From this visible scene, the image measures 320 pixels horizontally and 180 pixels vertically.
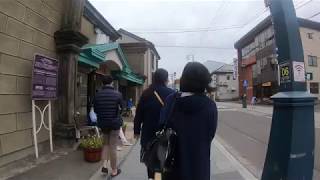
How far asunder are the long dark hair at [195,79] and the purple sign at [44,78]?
449 cm

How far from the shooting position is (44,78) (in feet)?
25.5

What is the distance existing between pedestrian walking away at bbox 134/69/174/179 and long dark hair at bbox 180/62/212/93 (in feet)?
4.73

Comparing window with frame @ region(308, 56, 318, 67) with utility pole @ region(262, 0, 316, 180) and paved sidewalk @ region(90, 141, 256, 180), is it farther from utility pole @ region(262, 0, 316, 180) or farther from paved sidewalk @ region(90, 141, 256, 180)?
utility pole @ region(262, 0, 316, 180)

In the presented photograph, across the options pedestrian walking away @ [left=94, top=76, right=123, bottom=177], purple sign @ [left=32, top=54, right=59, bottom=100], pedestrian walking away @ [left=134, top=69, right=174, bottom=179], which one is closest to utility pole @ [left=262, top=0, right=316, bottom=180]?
pedestrian walking away @ [left=134, top=69, right=174, bottom=179]

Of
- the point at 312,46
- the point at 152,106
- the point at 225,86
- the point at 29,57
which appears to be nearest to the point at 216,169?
the point at 152,106

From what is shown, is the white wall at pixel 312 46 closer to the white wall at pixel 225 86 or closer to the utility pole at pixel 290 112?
the white wall at pixel 225 86

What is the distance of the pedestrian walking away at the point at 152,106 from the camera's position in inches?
201

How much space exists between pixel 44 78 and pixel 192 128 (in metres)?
5.05

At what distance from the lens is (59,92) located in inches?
356

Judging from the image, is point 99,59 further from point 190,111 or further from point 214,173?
point 190,111

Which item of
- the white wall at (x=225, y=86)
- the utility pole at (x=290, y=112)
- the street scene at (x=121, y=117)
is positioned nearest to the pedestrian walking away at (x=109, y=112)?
the street scene at (x=121, y=117)

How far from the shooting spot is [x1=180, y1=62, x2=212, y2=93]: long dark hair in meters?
3.58

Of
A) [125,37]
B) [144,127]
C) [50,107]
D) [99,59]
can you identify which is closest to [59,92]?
[50,107]

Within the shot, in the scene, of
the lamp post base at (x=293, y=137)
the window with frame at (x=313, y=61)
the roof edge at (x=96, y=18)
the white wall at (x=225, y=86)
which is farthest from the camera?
the white wall at (x=225, y=86)
